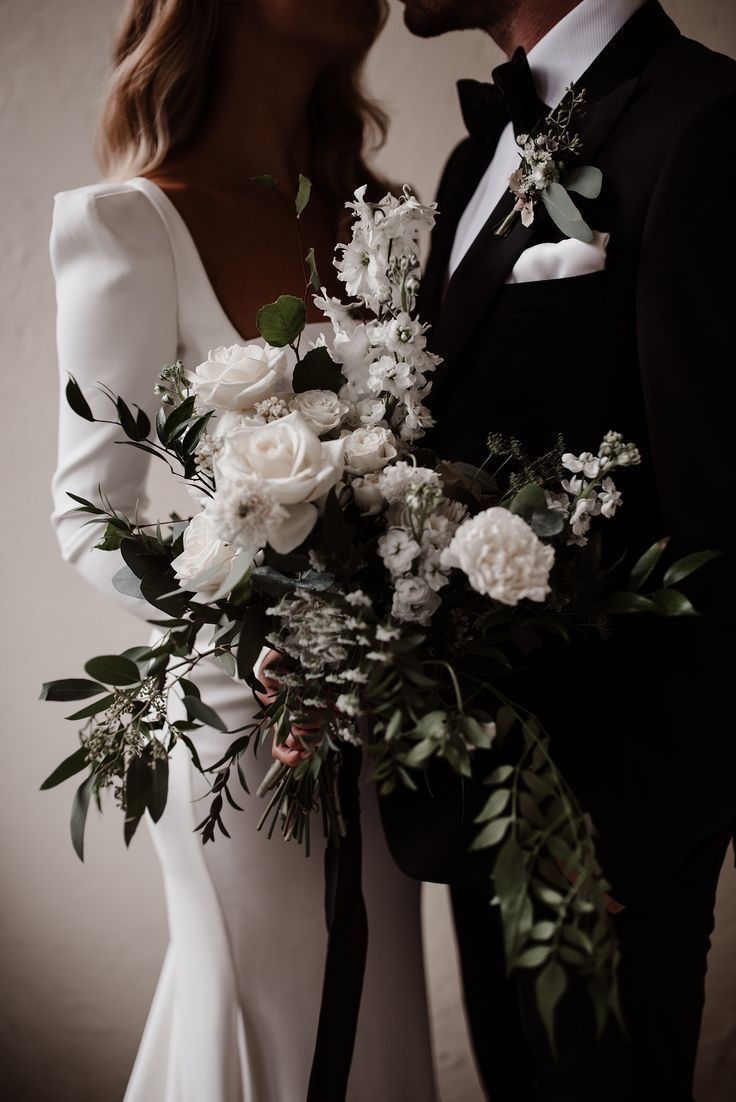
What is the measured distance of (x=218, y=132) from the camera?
4.37 feet

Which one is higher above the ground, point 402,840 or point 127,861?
point 402,840

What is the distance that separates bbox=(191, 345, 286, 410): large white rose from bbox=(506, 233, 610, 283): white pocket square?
1.15ft

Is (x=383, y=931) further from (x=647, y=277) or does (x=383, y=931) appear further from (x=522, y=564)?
(x=647, y=277)

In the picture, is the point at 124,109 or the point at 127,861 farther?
the point at 127,861

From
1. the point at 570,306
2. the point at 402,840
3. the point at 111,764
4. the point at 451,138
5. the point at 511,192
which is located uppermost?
the point at 451,138

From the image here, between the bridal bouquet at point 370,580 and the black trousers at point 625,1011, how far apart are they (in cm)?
9

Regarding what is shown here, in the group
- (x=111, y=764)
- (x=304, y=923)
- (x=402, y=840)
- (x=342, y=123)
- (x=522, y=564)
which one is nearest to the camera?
(x=522, y=564)

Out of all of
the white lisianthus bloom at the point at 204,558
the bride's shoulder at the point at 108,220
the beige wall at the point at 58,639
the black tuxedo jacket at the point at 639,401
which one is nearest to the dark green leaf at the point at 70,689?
the white lisianthus bloom at the point at 204,558

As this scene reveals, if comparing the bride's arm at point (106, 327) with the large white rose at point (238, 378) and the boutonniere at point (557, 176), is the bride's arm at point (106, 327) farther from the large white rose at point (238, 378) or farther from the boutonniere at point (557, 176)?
the boutonniere at point (557, 176)

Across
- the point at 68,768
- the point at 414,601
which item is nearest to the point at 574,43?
the point at 414,601

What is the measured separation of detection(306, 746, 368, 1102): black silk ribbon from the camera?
0.91m

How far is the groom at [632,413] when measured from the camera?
842 millimetres

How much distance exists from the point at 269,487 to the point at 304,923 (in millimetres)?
782

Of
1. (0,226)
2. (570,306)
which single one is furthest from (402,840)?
(0,226)
